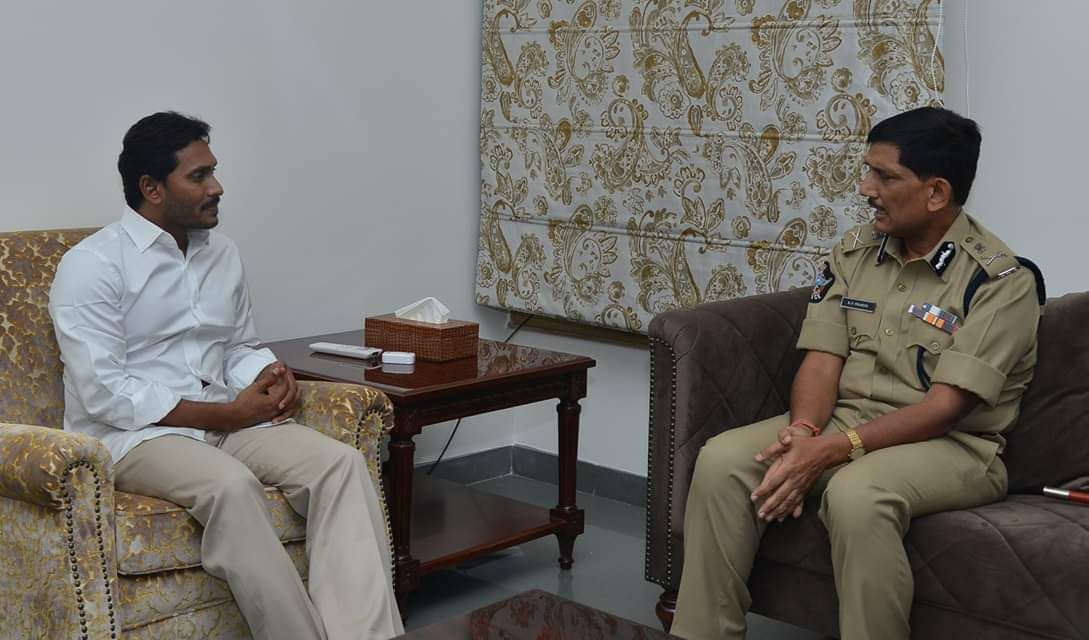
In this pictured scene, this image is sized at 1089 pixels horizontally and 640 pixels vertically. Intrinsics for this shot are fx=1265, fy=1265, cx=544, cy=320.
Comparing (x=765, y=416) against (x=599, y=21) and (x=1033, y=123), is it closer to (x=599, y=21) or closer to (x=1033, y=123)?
(x=1033, y=123)

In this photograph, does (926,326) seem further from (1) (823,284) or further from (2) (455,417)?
(2) (455,417)

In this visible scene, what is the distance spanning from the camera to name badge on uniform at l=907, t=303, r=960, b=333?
256 centimetres

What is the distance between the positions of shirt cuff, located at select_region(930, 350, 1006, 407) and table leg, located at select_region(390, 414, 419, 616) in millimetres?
1214

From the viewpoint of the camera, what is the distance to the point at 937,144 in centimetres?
256

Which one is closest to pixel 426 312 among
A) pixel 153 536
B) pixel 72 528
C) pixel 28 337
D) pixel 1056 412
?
pixel 28 337

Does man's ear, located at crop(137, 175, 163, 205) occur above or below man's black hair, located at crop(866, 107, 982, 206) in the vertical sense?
below

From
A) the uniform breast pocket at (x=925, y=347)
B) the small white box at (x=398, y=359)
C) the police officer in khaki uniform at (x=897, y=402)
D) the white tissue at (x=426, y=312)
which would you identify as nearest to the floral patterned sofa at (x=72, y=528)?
the small white box at (x=398, y=359)

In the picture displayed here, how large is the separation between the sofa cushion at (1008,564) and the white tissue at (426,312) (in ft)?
4.13

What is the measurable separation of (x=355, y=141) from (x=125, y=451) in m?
1.47

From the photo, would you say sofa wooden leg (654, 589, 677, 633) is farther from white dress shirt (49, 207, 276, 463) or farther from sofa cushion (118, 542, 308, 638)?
white dress shirt (49, 207, 276, 463)

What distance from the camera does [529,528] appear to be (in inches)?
133

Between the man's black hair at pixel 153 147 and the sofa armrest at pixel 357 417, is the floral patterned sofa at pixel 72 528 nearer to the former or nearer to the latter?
the sofa armrest at pixel 357 417

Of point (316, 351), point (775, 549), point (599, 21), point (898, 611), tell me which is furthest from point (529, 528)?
point (599, 21)

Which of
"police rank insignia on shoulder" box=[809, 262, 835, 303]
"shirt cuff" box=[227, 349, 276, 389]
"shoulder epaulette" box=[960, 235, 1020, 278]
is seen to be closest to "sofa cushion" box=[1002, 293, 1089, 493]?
"shoulder epaulette" box=[960, 235, 1020, 278]
